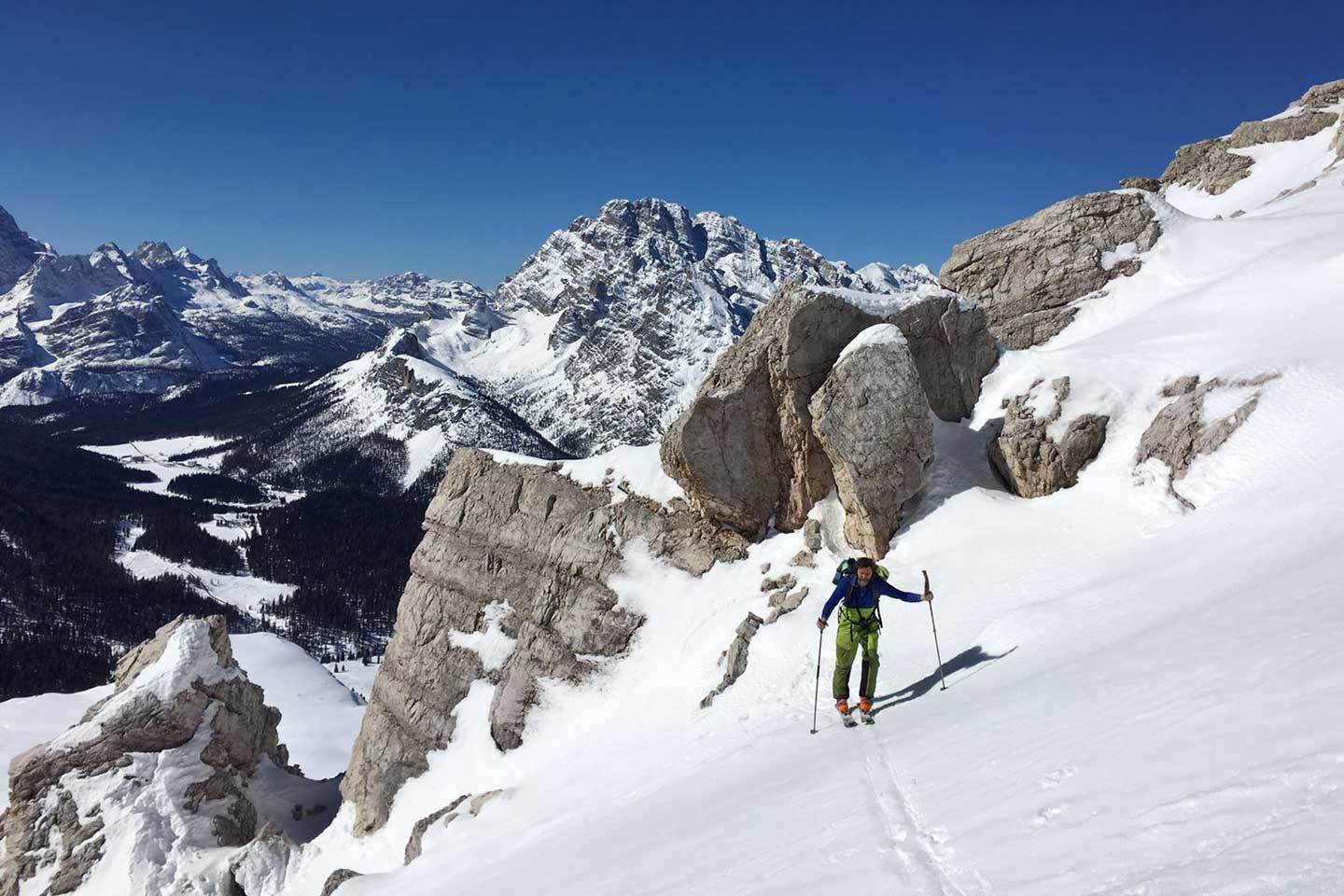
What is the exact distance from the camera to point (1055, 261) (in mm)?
34531

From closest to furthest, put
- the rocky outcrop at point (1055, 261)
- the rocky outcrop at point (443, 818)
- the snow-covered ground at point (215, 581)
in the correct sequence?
the rocky outcrop at point (443, 818) < the rocky outcrop at point (1055, 261) < the snow-covered ground at point (215, 581)

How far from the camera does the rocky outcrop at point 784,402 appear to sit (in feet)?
77.0

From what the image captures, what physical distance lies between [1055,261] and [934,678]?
2796 cm

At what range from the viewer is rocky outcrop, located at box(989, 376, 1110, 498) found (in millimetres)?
20000

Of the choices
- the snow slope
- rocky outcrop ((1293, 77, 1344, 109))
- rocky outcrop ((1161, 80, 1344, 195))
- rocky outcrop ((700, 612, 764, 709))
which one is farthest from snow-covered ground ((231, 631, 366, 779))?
rocky outcrop ((1293, 77, 1344, 109))

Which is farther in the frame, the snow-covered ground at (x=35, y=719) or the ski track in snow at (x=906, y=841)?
the snow-covered ground at (x=35, y=719)

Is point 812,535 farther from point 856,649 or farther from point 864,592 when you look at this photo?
point 856,649

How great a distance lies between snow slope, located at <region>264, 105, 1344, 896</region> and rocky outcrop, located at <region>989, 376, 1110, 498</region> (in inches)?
19.9

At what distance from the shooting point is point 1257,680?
7.15 m

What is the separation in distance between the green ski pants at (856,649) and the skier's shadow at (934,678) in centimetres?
59

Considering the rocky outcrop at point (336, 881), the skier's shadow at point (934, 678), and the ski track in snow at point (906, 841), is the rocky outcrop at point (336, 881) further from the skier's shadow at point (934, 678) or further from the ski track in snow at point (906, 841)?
the ski track in snow at point (906, 841)

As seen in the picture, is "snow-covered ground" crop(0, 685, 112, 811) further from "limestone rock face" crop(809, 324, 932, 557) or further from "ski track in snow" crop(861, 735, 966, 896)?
"ski track in snow" crop(861, 735, 966, 896)

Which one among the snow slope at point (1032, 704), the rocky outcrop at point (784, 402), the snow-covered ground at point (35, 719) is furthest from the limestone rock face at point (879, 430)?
the snow-covered ground at point (35, 719)

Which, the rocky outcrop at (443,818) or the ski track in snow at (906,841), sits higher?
the ski track in snow at (906,841)
